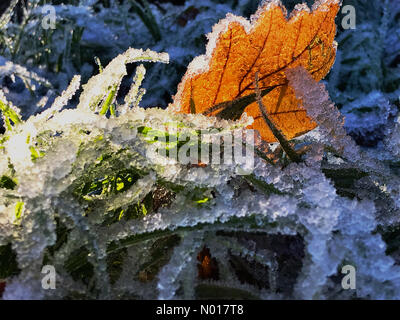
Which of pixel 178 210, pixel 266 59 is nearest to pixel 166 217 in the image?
pixel 178 210

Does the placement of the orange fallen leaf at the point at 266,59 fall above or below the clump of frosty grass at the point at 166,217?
above

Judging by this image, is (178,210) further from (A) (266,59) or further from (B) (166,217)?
(A) (266,59)

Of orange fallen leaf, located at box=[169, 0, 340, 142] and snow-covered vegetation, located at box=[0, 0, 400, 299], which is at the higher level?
orange fallen leaf, located at box=[169, 0, 340, 142]

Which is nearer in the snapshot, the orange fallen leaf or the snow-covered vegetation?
the snow-covered vegetation

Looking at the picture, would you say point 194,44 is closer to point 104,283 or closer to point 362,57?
point 362,57

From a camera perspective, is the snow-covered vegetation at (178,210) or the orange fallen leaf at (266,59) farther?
the orange fallen leaf at (266,59)
